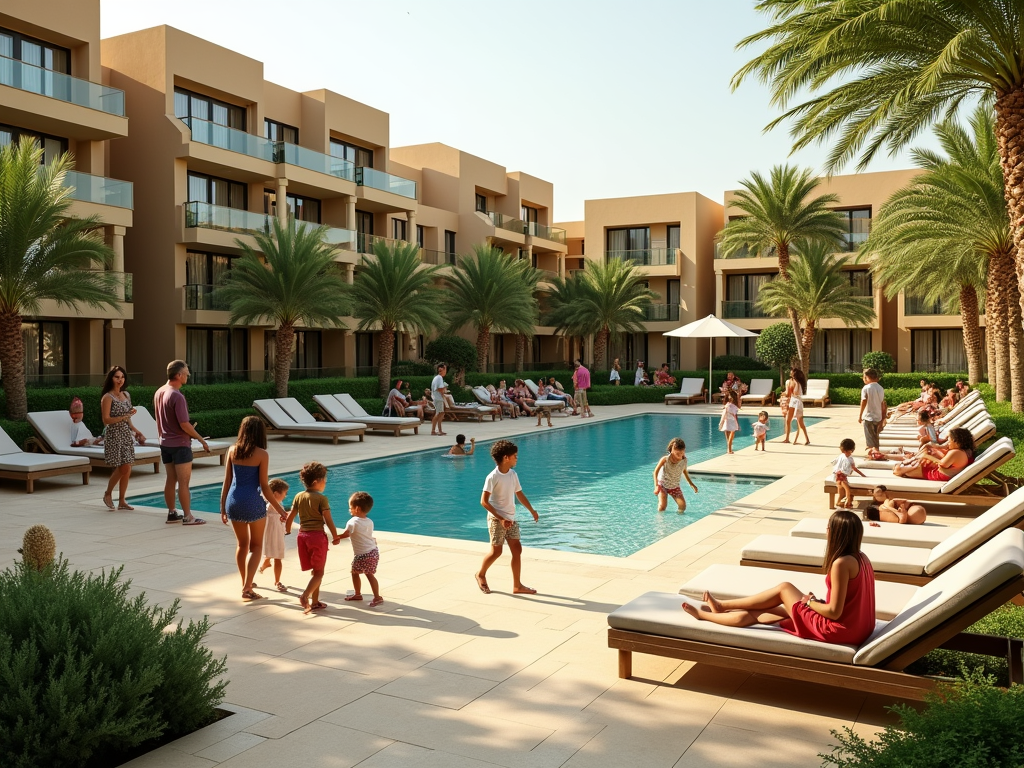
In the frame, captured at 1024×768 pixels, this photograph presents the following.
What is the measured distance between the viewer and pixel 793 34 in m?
13.2

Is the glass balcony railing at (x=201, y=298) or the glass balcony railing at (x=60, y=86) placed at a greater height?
the glass balcony railing at (x=60, y=86)

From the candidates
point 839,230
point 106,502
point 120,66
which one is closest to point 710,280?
point 839,230

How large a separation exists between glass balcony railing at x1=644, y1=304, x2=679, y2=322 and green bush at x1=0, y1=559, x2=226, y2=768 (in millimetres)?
40064

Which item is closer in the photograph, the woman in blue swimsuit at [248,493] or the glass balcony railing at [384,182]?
the woman in blue swimsuit at [248,493]

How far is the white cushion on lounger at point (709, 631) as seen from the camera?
15.5ft

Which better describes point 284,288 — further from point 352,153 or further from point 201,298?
point 352,153

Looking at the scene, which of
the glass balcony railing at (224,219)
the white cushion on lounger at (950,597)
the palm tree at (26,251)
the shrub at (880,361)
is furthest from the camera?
the shrub at (880,361)

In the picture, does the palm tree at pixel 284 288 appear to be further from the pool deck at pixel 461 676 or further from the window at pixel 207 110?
the pool deck at pixel 461 676

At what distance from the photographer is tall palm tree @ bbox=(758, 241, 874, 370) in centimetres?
3516

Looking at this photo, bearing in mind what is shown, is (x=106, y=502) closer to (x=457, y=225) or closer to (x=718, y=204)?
(x=457, y=225)

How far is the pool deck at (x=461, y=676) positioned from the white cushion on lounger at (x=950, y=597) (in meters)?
0.44

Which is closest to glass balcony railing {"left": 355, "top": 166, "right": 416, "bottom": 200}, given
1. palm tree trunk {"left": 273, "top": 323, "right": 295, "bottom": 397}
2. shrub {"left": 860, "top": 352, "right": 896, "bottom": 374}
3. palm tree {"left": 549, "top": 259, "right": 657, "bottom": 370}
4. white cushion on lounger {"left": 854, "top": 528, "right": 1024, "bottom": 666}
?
palm tree {"left": 549, "top": 259, "right": 657, "bottom": 370}

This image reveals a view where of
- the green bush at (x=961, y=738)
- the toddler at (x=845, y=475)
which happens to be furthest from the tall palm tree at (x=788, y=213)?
the green bush at (x=961, y=738)

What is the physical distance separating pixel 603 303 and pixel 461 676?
3392cm
